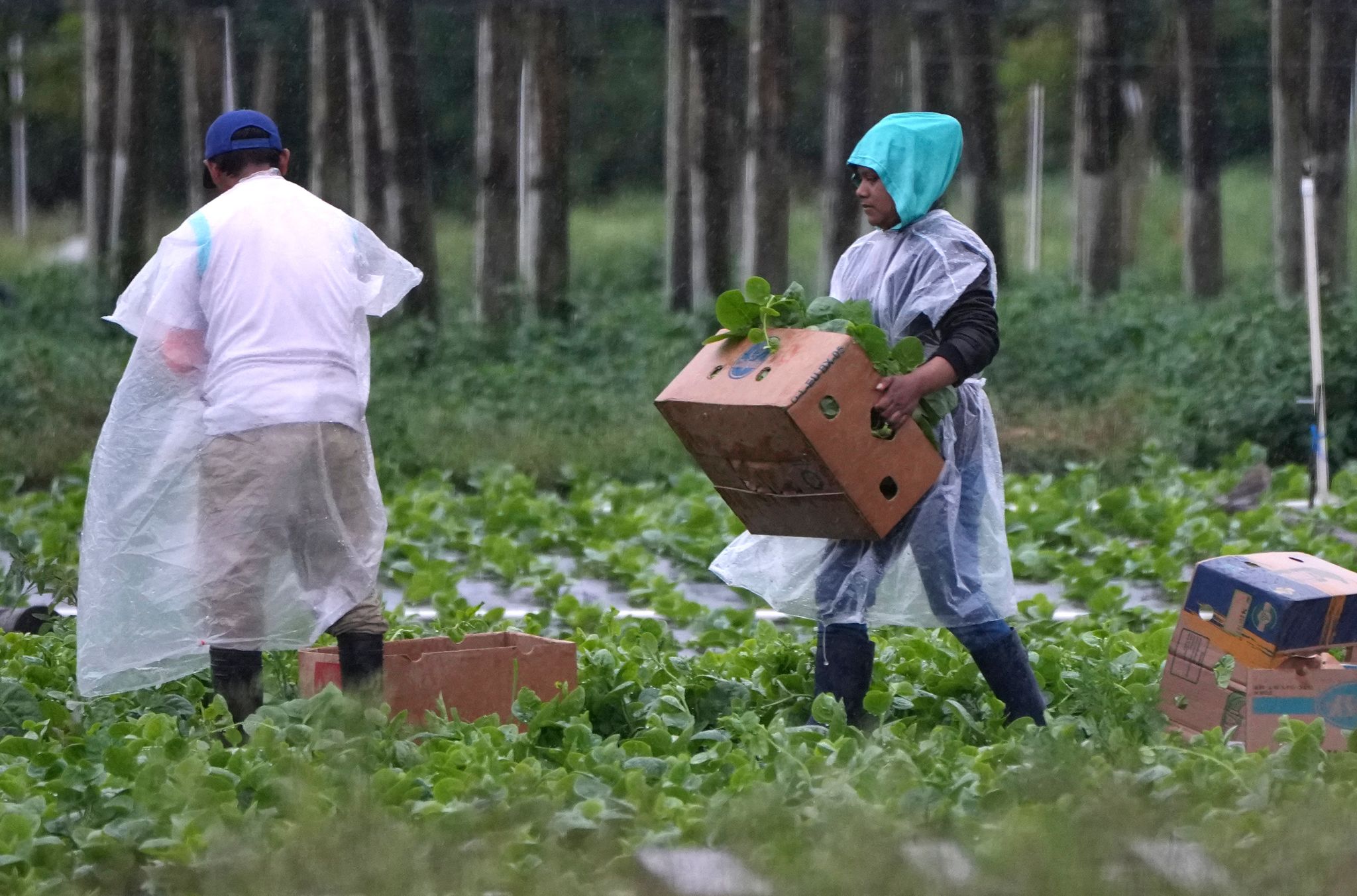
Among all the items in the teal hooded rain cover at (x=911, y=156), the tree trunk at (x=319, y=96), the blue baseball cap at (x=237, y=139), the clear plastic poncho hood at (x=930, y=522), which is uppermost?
the tree trunk at (x=319, y=96)

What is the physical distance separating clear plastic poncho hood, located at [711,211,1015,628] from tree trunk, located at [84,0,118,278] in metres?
18.2

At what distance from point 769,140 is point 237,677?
40.3 feet

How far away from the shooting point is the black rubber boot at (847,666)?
4867mm

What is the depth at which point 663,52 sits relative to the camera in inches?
1529

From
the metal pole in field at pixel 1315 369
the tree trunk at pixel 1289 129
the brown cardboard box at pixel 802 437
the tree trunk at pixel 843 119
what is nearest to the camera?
the brown cardboard box at pixel 802 437

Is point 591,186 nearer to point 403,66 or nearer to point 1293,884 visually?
point 403,66

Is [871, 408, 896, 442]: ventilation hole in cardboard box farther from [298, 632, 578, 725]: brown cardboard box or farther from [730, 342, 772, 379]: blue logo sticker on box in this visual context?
[298, 632, 578, 725]: brown cardboard box

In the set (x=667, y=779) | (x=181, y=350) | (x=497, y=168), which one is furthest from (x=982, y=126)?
(x=667, y=779)

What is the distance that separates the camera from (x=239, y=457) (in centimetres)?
465

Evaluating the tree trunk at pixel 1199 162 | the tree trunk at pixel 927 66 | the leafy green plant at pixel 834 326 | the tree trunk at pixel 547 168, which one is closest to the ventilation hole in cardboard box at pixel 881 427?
the leafy green plant at pixel 834 326

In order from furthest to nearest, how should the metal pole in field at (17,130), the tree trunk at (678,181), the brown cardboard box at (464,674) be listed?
the metal pole in field at (17,130) → the tree trunk at (678,181) → the brown cardboard box at (464,674)

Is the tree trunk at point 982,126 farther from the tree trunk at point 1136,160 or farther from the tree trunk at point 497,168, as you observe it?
the tree trunk at point 1136,160

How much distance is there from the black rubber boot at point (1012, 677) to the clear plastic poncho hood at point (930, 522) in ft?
0.28

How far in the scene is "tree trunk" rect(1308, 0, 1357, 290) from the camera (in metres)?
16.1
